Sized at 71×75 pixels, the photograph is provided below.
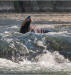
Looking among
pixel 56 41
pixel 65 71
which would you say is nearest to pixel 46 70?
pixel 65 71

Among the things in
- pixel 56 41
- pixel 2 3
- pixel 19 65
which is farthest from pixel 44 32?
pixel 2 3

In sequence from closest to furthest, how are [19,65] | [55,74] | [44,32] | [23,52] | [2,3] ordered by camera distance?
[55,74] < [19,65] < [23,52] < [44,32] < [2,3]

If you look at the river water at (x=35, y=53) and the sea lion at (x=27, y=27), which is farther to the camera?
the sea lion at (x=27, y=27)

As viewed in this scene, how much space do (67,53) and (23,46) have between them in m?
1.33

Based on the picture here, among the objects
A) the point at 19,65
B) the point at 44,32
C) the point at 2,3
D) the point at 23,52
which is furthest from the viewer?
the point at 2,3

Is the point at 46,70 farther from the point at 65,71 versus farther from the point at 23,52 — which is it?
the point at 23,52

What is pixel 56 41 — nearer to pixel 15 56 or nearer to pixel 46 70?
pixel 15 56

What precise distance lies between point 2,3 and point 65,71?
23272 mm

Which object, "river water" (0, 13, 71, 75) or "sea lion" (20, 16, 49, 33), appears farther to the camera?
"sea lion" (20, 16, 49, 33)

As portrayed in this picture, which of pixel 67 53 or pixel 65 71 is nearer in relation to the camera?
pixel 65 71

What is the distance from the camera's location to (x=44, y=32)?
17.4m

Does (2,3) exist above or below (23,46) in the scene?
below

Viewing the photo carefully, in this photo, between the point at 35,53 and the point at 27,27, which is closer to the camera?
the point at 35,53

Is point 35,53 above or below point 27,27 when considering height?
below
